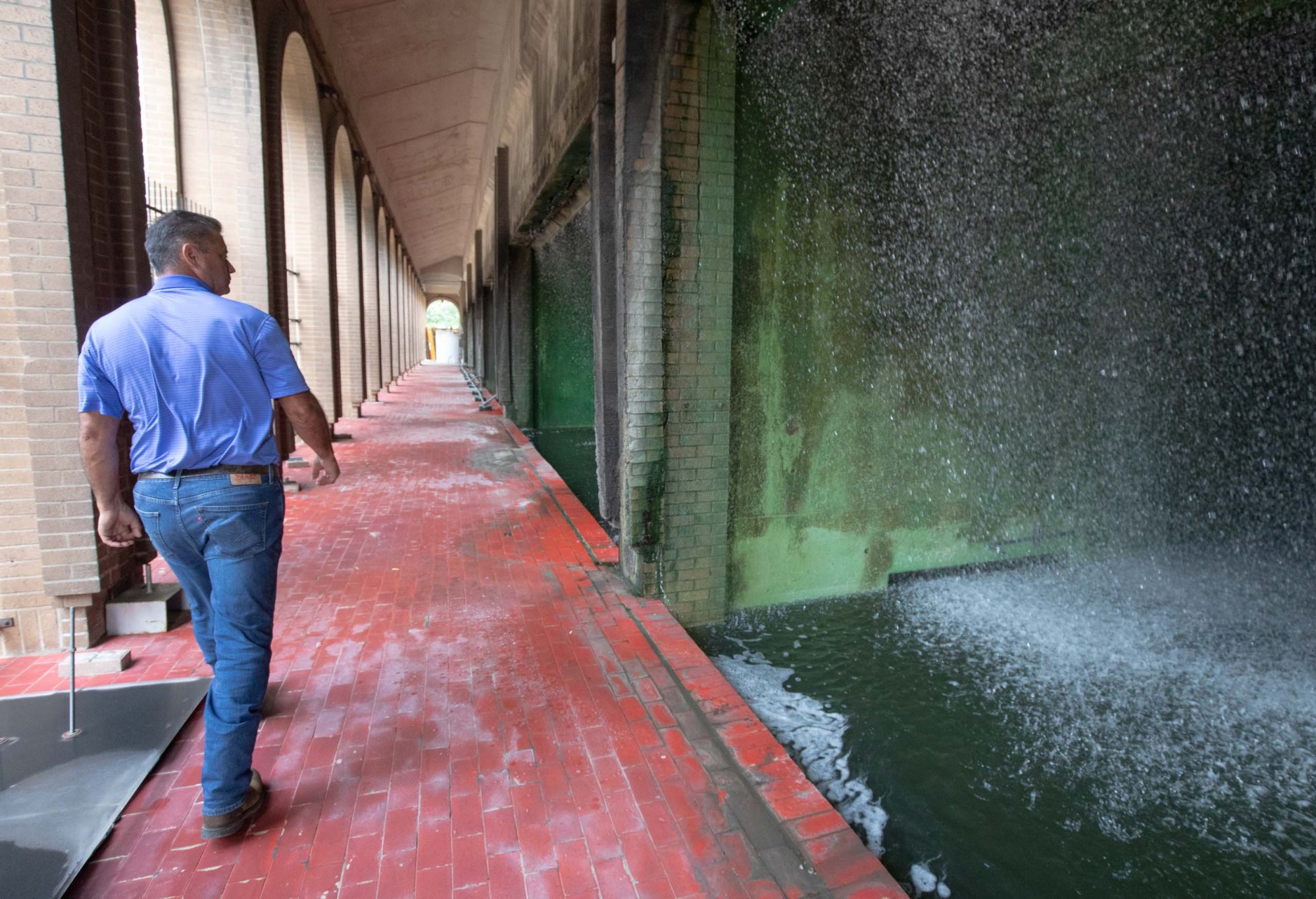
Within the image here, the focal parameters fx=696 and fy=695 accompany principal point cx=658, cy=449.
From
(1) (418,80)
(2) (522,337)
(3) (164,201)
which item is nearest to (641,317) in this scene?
(3) (164,201)

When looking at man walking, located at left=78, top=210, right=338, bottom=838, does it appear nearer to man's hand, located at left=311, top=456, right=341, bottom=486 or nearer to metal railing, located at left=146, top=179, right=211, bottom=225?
man's hand, located at left=311, top=456, right=341, bottom=486

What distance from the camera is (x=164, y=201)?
6793 mm

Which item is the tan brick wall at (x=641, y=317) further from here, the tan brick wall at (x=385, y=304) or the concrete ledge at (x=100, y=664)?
the tan brick wall at (x=385, y=304)

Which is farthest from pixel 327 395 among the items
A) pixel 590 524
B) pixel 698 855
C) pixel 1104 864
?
pixel 1104 864

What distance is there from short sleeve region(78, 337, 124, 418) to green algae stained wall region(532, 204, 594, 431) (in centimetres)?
1128

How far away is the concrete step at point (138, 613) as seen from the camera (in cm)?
389

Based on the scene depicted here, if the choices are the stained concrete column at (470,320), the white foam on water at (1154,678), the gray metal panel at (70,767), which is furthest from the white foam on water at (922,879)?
the stained concrete column at (470,320)

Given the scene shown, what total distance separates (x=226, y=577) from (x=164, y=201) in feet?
20.7

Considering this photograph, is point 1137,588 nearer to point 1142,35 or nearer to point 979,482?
point 979,482

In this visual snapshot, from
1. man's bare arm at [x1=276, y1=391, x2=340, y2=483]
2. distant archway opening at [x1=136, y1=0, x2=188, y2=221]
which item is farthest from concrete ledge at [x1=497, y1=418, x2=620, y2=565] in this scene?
distant archway opening at [x1=136, y1=0, x2=188, y2=221]

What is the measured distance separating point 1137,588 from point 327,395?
10613 millimetres

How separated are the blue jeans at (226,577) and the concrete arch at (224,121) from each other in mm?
5772

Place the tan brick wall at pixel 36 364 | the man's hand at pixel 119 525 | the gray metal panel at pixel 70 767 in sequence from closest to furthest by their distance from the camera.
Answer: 1. the gray metal panel at pixel 70 767
2. the man's hand at pixel 119 525
3. the tan brick wall at pixel 36 364

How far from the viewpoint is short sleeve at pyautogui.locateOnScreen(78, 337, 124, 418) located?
2.32 m
